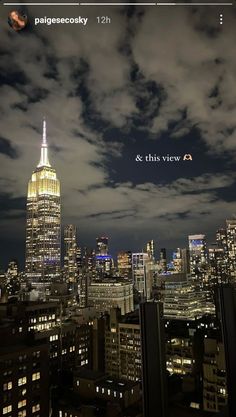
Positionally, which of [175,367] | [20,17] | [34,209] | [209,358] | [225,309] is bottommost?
[175,367]

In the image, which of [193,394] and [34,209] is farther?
[34,209]

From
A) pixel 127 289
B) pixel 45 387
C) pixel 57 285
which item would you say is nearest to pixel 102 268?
pixel 57 285

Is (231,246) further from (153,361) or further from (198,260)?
(153,361)

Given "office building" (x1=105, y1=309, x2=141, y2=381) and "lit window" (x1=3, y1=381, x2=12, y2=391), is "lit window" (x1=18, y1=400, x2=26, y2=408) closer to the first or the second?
"lit window" (x1=3, y1=381, x2=12, y2=391)

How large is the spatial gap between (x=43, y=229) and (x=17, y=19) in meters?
28.5

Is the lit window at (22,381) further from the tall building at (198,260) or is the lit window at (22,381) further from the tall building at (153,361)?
the tall building at (198,260)

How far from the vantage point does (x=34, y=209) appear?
3061 cm

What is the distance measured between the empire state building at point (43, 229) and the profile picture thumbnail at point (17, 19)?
78.7 ft

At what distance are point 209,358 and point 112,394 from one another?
1.85 meters

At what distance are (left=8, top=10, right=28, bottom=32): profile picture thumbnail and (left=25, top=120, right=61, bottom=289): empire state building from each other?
2398cm

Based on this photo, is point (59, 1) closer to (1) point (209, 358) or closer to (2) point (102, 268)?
(1) point (209, 358)

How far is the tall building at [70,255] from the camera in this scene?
29.4 m

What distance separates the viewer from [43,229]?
30312 mm

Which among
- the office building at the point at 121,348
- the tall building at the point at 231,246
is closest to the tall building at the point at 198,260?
the tall building at the point at 231,246
